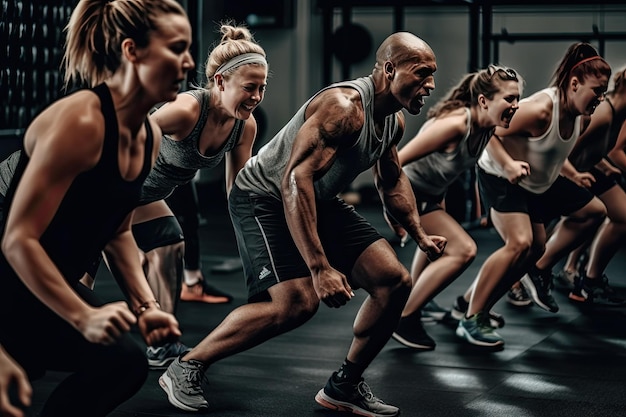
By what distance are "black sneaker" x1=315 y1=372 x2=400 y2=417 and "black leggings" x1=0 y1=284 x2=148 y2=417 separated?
3.98 feet

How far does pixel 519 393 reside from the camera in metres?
3.30

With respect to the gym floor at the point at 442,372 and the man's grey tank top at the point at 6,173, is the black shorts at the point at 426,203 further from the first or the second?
the man's grey tank top at the point at 6,173

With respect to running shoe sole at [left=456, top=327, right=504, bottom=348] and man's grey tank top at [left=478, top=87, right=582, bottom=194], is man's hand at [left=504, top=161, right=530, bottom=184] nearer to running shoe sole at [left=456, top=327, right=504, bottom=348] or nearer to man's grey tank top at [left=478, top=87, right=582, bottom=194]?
man's grey tank top at [left=478, top=87, right=582, bottom=194]

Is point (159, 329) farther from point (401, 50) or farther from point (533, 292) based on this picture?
point (533, 292)

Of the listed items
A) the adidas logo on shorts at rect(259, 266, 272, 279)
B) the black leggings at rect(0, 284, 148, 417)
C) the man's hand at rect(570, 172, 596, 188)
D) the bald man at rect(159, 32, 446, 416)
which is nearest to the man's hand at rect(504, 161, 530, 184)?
the man's hand at rect(570, 172, 596, 188)

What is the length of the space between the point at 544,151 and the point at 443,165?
1.46 feet

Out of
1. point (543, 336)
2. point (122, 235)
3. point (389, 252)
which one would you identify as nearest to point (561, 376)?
point (543, 336)

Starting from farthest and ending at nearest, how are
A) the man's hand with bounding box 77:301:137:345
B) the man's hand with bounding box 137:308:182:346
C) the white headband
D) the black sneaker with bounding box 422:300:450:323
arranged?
1. the black sneaker with bounding box 422:300:450:323
2. the white headband
3. the man's hand with bounding box 137:308:182:346
4. the man's hand with bounding box 77:301:137:345

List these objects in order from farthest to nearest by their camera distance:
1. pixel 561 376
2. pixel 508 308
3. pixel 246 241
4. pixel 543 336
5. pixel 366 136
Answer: pixel 508 308
pixel 543 336
pixel 561 376
pixel 246 241
pixel 366 136

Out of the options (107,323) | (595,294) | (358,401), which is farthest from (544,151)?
(107,323)

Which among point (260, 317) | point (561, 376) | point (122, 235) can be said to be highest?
point (122, 235)

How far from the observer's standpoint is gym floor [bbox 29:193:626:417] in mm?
3119

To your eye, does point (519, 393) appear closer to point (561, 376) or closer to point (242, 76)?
point (561, 376)

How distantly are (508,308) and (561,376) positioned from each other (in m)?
1.41
